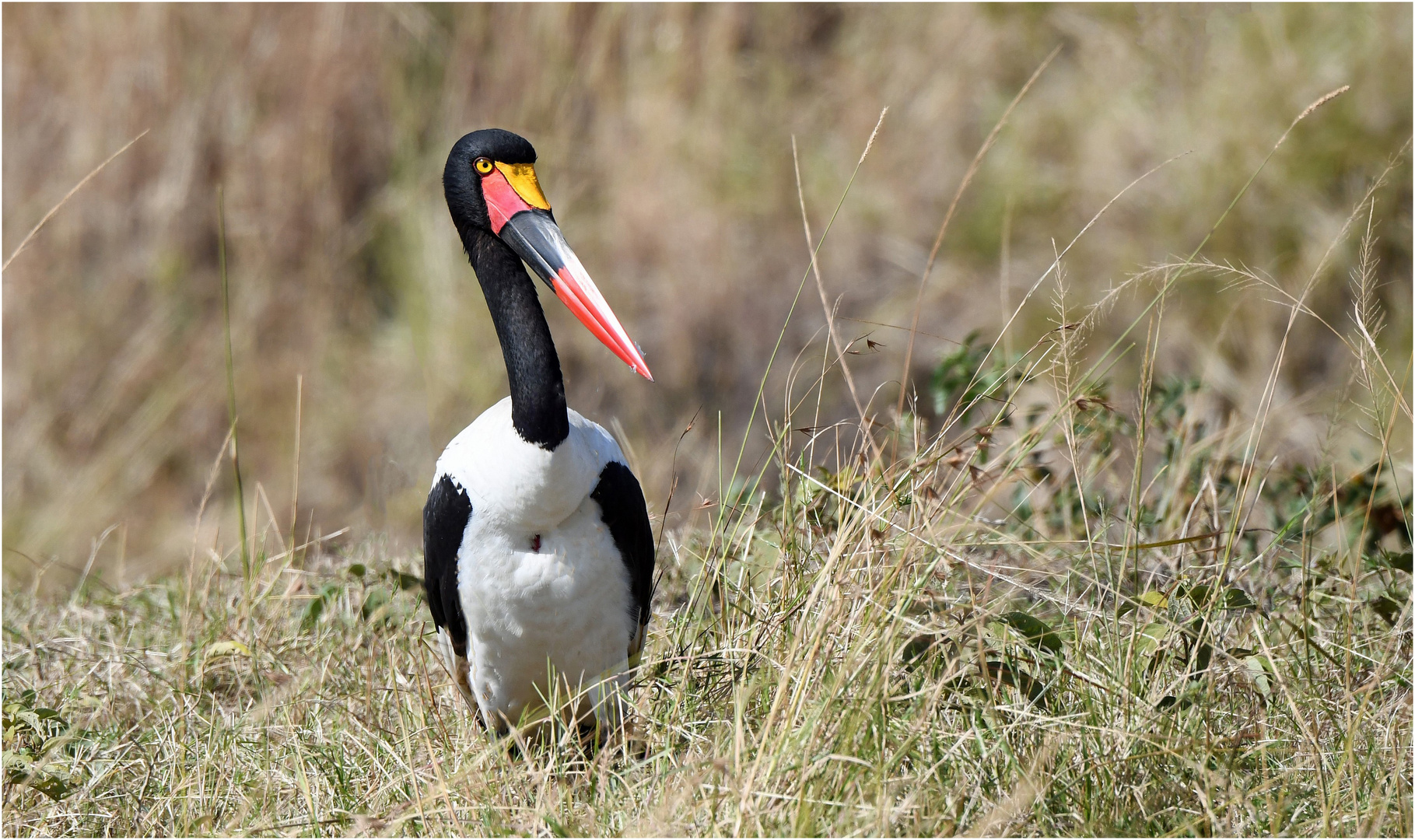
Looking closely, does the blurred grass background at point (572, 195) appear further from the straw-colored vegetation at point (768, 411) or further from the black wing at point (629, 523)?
the black wing at point (629, 523)

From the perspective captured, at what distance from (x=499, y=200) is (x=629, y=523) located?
0.74 metres

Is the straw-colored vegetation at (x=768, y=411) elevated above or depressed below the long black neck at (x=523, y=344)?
below

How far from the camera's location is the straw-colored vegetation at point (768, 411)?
7.84 ft

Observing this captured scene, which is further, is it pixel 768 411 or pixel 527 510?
pixel 768 411

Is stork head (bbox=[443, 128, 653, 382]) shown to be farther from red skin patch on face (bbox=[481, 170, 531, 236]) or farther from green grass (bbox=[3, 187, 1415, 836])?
green grass (bbox=[3, 187, 1415, 836])

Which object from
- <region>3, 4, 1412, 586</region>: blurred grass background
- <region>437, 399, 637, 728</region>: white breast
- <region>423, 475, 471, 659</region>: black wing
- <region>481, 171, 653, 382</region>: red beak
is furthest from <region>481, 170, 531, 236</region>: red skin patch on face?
<region>3, 4, 1412, 586</region>: blurred grass background

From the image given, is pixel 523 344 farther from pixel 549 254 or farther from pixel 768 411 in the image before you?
pixel 768 411

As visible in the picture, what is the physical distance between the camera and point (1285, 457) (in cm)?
452

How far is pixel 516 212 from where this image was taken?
9.46 ft

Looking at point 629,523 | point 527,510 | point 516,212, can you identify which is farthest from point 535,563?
point 516,212

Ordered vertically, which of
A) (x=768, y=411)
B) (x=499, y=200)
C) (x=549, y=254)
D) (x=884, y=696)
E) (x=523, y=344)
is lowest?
(x=768, y=411)

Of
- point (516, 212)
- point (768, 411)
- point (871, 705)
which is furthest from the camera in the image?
point (768, 411)

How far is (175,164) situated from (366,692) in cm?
525

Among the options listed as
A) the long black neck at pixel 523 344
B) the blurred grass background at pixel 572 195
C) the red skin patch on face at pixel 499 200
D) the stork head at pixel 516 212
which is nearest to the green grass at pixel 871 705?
the long black neck at pixel 523 344
